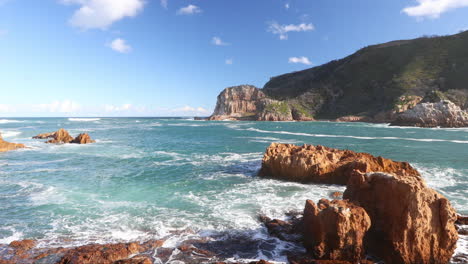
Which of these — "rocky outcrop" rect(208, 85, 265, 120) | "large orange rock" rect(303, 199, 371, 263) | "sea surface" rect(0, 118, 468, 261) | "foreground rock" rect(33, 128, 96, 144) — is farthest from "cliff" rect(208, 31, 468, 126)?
"large orange rock" rect(303, 199, 371, 263)

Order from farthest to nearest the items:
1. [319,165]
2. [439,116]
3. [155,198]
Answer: [439,116] → [319,165] → [155,198]

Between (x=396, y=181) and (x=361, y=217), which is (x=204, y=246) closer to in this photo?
(x=361, y=217)

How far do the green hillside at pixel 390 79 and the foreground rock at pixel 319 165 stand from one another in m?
109

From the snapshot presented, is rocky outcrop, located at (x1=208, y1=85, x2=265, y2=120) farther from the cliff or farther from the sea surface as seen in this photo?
the sea surface

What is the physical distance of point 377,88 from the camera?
146 metres

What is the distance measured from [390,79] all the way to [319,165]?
509ft

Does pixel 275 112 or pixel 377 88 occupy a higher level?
pixel 377 88

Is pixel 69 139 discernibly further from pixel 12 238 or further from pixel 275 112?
pixel 275 112

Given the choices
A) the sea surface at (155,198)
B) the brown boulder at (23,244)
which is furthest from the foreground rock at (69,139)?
the brown boulder at (23,244)

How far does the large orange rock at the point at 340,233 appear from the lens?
27.0 feet

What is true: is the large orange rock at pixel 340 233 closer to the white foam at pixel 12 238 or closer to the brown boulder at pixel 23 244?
the brown boulder at pixel 23 244

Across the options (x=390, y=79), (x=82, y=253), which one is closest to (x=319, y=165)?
(x=82, y=253)

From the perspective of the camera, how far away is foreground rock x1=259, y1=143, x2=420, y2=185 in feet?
54.8

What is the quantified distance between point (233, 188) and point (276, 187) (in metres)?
2.86
